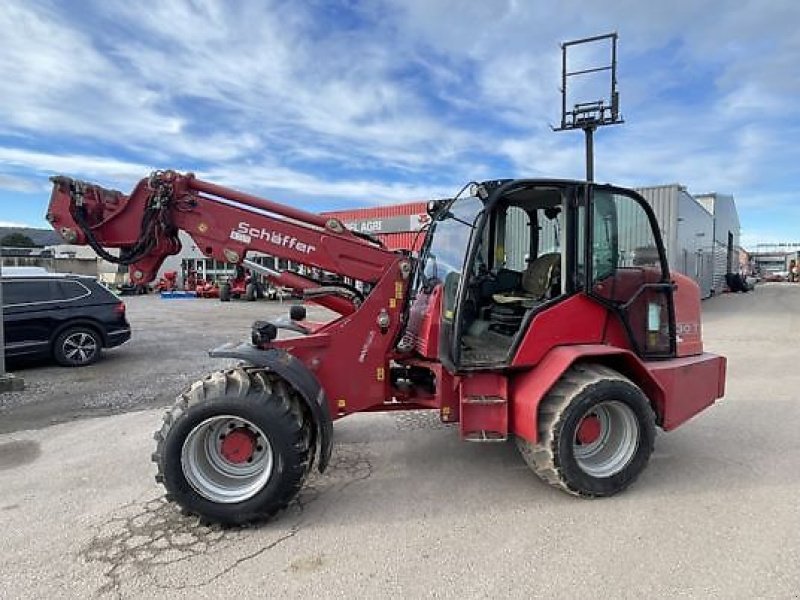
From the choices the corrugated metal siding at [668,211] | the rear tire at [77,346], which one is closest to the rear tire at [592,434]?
the rear tire at [77,346]

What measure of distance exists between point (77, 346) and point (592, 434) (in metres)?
9.26

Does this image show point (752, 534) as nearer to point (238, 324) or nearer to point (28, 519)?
point (28, 519)

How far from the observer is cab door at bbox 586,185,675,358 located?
14.8 feet

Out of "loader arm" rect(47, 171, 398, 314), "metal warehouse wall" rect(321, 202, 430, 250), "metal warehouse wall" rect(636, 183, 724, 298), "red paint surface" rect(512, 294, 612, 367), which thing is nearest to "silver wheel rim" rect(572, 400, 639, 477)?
"red paint surface" rect(512, 294, 612, 367)

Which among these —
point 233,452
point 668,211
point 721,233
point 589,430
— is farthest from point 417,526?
point 721,233

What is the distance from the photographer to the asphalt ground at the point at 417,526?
3133 millimetres

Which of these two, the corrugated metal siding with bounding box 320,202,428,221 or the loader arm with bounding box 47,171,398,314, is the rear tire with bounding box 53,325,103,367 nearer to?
the loader arm with bounding box 47,171,398,314

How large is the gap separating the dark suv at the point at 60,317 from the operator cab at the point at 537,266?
7.88 m

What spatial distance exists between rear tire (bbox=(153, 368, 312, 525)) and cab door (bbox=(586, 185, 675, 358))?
2.57 meters

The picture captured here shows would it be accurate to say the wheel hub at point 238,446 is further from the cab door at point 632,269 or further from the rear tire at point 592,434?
the cab door at point 632,269

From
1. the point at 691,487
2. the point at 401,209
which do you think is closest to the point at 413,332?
the point at 691,487

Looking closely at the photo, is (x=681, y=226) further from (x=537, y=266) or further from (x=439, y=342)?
(x=439, y=342)

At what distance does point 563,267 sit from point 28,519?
4.33 meters

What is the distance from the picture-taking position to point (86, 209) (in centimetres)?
424
